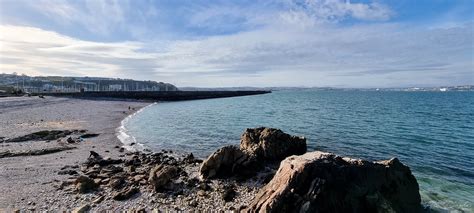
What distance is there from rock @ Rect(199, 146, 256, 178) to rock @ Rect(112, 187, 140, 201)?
140 inches

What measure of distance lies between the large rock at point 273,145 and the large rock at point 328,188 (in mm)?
7728

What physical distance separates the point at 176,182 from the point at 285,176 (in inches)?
250

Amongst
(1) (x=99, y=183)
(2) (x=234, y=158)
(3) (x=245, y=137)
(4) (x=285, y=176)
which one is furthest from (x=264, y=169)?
(1) (x=99, y=183)

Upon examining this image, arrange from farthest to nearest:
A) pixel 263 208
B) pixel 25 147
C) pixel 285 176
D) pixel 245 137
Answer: pixel 25 147, pixel 245 137, pixel 285 176, pixel 263 208

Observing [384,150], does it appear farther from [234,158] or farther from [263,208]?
[263,208]

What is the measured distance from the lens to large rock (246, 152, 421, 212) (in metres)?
9.67

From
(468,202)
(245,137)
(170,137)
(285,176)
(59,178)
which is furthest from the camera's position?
(170,137)

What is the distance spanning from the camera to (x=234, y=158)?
55.0 feet

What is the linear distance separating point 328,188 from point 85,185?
33.9ft

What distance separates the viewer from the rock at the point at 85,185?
45.7 feet

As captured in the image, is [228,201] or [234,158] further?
[234,158]

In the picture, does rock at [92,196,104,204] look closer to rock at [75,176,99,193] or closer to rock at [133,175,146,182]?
rock at [75,176,99,193]

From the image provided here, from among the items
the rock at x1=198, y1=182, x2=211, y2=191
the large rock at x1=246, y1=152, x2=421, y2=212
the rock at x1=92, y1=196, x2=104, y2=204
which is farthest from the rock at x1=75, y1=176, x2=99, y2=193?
the large rock at x1=246, y1=152, x2=421, y2=212

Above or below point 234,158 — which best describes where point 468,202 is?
below
